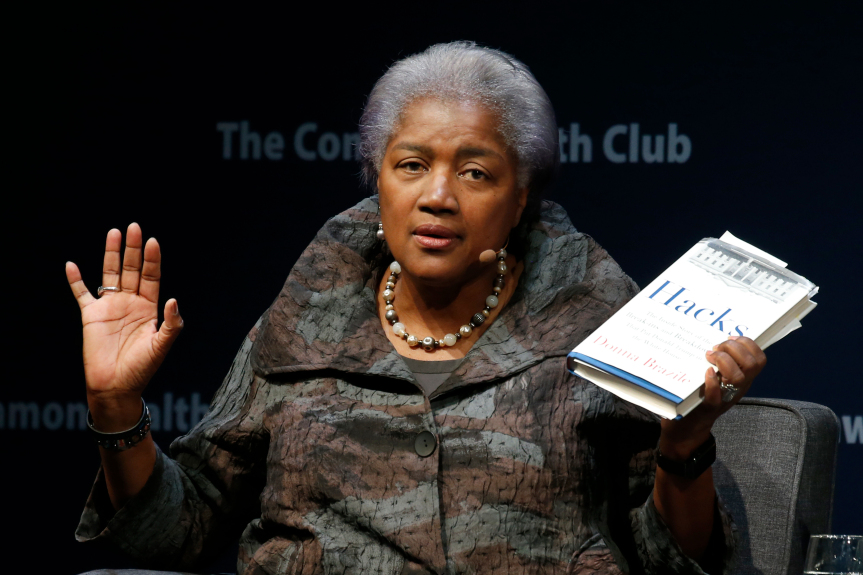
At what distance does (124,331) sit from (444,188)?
0.56 metres

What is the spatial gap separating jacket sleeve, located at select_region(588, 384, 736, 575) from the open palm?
0.71 metres

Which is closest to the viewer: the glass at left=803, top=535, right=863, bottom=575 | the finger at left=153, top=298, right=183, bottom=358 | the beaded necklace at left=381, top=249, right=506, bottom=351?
the glass at left=803, top=535, right=863, bottom=575

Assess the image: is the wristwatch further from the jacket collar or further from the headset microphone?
the headset microphone

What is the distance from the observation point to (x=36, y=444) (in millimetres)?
2691

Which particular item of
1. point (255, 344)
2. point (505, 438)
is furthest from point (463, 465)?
point (255, 344)

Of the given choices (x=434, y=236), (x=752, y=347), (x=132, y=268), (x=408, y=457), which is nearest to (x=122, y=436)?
(x=132, y=268)

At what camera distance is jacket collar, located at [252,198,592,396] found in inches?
65.2

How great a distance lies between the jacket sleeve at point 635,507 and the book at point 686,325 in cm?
31

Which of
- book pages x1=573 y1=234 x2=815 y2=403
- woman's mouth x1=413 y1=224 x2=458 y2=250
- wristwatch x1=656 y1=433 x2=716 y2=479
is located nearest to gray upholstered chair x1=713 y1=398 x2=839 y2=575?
wristwatch x1=656 y1=433 x2=716 y2=479

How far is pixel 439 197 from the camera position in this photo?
1.61m

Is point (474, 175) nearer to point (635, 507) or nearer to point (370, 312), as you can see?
point (370, 312)

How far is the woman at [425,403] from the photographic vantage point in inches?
61.2

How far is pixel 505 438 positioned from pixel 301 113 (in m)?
1.35

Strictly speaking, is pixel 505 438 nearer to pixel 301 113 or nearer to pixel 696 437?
pixel 696 437
